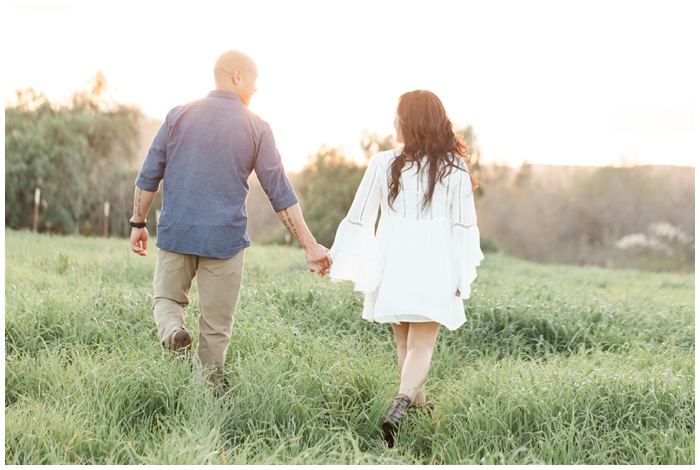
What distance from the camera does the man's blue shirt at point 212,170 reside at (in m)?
3.51

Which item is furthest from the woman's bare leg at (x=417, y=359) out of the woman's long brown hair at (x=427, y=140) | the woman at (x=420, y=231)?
the woman's long brown hair at (x=427, y=140)

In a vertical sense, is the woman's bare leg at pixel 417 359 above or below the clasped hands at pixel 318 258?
below

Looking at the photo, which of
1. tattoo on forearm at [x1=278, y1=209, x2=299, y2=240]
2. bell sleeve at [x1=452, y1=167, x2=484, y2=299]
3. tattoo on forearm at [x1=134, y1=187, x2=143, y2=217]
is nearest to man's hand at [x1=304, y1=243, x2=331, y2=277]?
tattoo on forearm at [x1=278, y1=209, x2=299, y2=240]

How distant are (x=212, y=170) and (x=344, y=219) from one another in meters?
0.73

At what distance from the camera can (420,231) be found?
11.6ft

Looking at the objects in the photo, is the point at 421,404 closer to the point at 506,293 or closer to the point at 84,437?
the point at 84,437

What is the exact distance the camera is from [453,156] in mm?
3527

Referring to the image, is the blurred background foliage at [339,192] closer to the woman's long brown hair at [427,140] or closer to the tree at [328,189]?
the tree at [328,189]

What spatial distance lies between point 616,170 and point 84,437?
32397 mm

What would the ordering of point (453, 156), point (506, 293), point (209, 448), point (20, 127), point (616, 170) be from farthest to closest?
point (616, 170), point (20, 127), point (506, 293), point (453, 156), point (209, 448)

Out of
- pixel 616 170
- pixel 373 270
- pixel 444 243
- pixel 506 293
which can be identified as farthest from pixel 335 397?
pixel 616 170

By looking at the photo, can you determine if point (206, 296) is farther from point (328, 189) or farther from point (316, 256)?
point (328, 189)

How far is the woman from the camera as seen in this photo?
138 inches

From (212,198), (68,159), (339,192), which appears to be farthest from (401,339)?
(339,192)
